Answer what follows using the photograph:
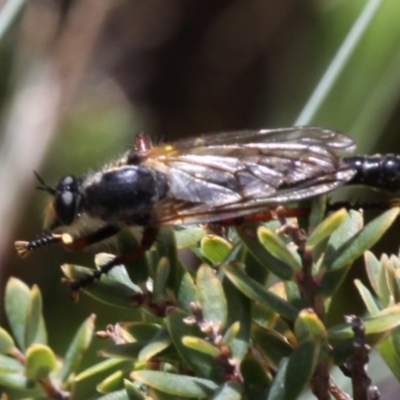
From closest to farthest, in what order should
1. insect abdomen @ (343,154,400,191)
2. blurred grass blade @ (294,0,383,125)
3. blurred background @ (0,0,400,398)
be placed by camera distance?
insect abdomen @ (343,154,400,191), blurred grass blade @ (294,0,383,125), blurred background @ (0,0,400,398)

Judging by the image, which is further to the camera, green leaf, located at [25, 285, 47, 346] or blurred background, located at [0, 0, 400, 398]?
blurred background, located at [0, 0, 400, 398]

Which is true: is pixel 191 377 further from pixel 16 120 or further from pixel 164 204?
pixel 16 120

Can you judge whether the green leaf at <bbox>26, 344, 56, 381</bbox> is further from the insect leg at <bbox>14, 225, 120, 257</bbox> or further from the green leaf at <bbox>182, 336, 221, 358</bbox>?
the insect leg at <bbox>14, 225, 120, 257</bbox>

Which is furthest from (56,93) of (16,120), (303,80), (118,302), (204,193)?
(118,302)

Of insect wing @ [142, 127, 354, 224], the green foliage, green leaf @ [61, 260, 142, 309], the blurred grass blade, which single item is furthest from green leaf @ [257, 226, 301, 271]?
the blurred grass blade

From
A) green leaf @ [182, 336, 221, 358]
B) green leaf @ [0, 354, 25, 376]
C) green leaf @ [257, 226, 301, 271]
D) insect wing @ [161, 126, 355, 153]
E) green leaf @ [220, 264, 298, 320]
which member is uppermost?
insect wing @ [161, 126, 355, 153]
